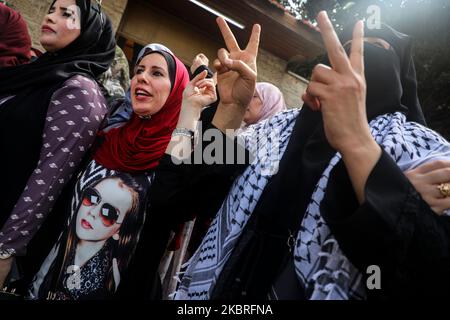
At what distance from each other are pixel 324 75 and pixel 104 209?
3.71ft

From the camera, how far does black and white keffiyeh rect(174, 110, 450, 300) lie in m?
0.84

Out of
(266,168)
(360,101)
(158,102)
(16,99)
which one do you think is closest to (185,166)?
(266,168)

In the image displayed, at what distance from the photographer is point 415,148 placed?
3.13 ft

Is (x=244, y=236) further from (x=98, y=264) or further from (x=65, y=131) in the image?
(x=65, y=131)

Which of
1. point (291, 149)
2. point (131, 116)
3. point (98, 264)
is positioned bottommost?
point (98, 264)

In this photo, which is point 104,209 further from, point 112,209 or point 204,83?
point 204,83

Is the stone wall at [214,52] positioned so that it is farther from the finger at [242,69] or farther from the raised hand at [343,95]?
the raised hand at [343,95]

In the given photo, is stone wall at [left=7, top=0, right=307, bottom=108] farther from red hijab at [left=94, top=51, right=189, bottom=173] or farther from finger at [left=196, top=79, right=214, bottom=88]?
finger at [left=196, top=79, right=214, bottom=88]

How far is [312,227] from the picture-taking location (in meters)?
0.92

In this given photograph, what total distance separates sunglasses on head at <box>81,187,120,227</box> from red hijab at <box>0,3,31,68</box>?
4.26 feet

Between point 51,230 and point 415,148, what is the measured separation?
1653 mm

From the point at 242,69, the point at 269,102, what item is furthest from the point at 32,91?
the point at 269,102

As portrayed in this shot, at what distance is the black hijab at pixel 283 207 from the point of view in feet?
3.26

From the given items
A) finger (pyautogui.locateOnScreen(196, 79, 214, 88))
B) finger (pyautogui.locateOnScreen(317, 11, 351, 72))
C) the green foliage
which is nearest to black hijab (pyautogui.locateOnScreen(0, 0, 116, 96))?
finger (pyautogui.locateOnScreen(196, 79, 214, 88))
